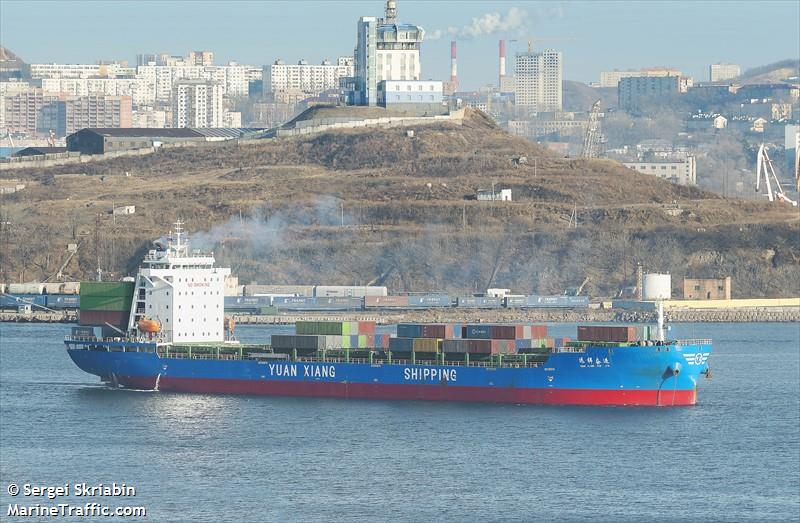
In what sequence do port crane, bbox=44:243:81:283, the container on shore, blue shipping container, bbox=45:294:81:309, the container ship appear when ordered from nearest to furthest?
the container ship → the container on shore → blue shipping container, bbox=45:294:81:309 → port crane, bbox=44:243:81:283

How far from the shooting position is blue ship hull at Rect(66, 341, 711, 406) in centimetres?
6912

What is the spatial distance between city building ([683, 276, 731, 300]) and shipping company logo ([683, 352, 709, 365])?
63.7 m

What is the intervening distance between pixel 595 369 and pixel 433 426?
7.59 meters

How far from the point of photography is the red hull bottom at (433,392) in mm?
69688

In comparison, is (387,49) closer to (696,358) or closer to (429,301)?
(429,301)

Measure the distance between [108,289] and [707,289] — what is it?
64575mm

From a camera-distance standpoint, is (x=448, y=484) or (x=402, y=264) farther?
(x=402, y=264)

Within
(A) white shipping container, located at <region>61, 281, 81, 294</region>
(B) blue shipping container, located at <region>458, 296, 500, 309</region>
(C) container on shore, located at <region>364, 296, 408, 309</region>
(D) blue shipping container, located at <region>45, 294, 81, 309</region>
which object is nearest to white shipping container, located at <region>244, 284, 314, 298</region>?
(C) container on shore, located at <region>364, 296, 408, 309</region>

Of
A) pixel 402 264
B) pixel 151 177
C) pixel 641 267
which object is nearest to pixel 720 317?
pixel 641 267

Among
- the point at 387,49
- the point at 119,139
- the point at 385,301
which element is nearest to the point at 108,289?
the point at 385,301

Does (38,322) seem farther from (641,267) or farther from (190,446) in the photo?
(190,446)

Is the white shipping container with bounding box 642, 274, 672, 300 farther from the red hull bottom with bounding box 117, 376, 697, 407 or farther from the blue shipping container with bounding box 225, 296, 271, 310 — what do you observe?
the red hull bottom with bounding box 117, 376, 697, 407

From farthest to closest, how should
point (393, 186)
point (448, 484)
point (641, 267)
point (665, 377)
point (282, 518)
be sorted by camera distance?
point (393, 186)
point (641, 267)
point (665, 377)
point (448, 484)
point (282, 518)

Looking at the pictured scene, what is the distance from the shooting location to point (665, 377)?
227 ft
